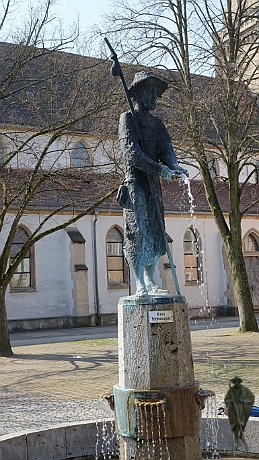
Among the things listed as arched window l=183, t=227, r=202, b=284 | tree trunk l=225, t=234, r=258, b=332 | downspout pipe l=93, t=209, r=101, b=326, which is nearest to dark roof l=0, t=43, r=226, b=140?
tree trunk l=225, t=234, r=258, b=332

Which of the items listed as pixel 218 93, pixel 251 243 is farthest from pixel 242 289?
pixel 251 243

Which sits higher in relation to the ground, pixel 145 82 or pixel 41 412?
pixel 145 82

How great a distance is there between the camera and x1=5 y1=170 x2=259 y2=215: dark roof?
63.3ft

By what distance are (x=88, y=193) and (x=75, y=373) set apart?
1407 cm

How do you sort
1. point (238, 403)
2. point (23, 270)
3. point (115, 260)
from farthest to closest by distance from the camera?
point (115, 260)
point (23, 270)
point (238, 403)

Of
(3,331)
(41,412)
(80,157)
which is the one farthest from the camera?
(80,157)

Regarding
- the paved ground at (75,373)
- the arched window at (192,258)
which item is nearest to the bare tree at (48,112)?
the paved ground at (75,373)

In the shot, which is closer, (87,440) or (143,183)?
(143,183)

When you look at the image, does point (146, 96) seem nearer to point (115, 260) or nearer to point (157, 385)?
point (157, 385)

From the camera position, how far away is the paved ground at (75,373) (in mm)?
10086

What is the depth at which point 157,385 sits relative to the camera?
6.11 metres

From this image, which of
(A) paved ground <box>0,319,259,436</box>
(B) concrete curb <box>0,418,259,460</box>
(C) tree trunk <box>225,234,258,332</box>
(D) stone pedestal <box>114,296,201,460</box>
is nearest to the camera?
(D) stone pedestal <box>114,296,201,460</box>

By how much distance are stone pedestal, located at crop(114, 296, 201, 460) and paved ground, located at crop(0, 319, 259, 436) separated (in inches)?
126

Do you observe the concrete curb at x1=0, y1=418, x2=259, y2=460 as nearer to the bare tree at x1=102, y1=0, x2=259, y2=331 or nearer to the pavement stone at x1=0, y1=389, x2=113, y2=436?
the pavement stone at x1=0, y1=389, x2=113, y2=436
